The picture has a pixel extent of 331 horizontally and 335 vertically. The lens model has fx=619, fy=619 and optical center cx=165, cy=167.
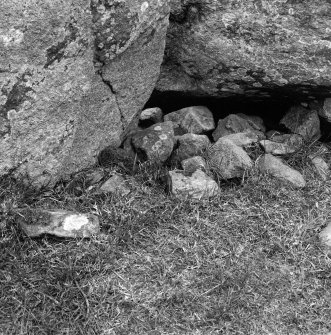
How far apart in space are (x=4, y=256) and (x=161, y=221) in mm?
890

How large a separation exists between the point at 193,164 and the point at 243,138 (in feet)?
1.54

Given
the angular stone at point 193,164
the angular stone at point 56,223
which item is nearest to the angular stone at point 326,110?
the angular stone at point 193,164

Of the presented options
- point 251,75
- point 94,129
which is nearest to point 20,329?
point 94,129

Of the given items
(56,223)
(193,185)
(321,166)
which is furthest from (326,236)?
(56,223)

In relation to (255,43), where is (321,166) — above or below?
below

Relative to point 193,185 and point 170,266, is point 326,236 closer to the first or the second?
point 193,185

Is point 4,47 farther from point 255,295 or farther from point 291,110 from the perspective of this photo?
point 291,110

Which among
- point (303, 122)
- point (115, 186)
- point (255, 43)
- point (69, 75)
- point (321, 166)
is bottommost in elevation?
point (321, 166)

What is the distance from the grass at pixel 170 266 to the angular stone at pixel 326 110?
0.77 m

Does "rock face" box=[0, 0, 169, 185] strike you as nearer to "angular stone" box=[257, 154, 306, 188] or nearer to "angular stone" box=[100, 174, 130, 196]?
"angular stone" box=[100, 174, 130, 196]

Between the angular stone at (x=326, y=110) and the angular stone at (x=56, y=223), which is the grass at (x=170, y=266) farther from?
the angular stone at (x=326, y=110)

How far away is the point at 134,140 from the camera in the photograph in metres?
3.99

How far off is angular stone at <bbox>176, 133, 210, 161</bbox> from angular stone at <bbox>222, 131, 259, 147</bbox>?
147mm

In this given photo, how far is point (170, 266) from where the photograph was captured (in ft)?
10.7
